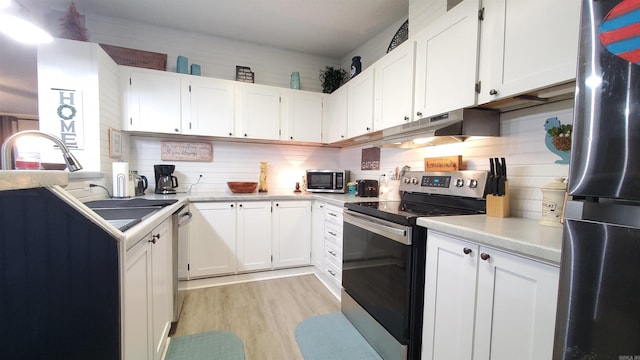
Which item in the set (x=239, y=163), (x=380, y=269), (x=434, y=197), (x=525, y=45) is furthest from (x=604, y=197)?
(x=239, y=163)

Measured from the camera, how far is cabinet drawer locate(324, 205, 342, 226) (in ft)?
7.98

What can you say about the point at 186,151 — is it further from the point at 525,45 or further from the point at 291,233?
the point at 525,45

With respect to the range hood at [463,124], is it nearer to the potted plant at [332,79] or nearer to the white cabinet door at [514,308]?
the white cabinet door at [514,308]

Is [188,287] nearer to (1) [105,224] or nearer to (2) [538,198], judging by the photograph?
(1) [105,224]

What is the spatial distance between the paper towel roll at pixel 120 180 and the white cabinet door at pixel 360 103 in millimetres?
2255

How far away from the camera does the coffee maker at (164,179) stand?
9.50 feet

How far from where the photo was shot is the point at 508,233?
3.58 feet

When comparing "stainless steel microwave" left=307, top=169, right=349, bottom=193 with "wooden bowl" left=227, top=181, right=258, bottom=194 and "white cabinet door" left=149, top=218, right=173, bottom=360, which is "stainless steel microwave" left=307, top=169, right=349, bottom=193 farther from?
"white cabinet door" left=149, top=218, right=173, bottom=360

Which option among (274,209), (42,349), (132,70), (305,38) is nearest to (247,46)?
(305,38)

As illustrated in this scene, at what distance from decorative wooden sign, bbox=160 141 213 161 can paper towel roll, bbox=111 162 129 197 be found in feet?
2.40

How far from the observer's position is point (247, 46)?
133 inches

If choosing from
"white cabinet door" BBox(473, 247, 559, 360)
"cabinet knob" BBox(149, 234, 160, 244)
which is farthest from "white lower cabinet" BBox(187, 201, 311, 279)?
"white cabinet door" BBox(473, 247, 559, 360)

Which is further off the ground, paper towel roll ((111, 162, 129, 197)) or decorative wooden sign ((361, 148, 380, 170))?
decorative wooden sign ((361, 148, 380, 170))

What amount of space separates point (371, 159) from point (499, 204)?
5.61ft
